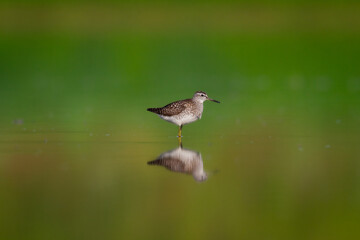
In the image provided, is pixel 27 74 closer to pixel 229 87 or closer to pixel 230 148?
pixel 229 87

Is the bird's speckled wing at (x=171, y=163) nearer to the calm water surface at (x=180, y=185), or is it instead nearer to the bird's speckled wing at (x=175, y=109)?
the calm water surface at (x=180, y=185)

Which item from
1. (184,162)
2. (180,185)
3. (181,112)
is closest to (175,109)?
(181,112)

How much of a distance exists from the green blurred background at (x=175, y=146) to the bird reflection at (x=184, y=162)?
0.59ft

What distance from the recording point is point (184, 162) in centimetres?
1323

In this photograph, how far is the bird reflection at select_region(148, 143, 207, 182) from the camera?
12453 mm

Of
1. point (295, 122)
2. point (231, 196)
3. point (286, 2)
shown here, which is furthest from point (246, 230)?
point (286, 2)

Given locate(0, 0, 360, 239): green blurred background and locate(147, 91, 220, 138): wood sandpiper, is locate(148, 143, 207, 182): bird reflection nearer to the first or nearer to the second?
locate(0, 0, 360, 239): green blurred background

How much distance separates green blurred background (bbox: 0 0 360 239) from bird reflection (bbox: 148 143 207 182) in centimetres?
18

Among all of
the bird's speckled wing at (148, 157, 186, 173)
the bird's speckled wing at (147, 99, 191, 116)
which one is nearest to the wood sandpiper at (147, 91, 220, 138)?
the bird's speckled wing at (147, 99, 191, 116)

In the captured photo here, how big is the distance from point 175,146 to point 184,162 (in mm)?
1752

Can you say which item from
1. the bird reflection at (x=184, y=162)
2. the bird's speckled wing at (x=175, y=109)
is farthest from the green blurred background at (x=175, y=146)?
the bird's speckled wing at (x=175, y=109)

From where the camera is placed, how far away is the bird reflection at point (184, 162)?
490 inches

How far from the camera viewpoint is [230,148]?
48.3 feet

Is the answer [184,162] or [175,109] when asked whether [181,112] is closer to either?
[175,109]
